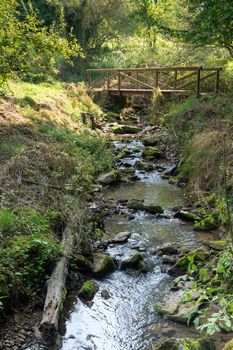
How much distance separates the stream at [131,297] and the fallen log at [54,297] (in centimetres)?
21

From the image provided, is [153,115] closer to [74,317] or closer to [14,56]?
[14,56]

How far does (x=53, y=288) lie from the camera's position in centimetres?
446

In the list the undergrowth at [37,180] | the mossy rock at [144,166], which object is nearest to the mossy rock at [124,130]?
the undergrowth at [37,180]

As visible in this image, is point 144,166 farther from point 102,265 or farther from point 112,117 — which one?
point 112,117

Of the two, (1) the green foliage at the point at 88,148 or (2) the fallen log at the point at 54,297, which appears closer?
(2) the fallen log at the point at 54,297

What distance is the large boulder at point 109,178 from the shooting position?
955 centimetres

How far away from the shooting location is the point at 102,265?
5633 millimetres

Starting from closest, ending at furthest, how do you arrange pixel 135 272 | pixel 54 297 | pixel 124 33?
pixel 54 297, pixel 135 272, pixel 124 33

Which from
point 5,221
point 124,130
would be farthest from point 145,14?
point 5,221

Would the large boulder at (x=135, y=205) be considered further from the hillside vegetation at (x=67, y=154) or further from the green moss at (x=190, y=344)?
the green moss at (x=190, y=344)

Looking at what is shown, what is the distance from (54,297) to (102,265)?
1414mm

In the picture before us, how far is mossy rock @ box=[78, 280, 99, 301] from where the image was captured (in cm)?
495

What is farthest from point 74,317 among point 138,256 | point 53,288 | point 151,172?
point 151,172

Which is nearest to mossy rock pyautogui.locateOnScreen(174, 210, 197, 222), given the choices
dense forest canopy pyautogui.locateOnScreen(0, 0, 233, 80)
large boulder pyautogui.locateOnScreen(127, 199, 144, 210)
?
large boulder pyautogui.locateOnScreen(127, 199, 144, 210)
